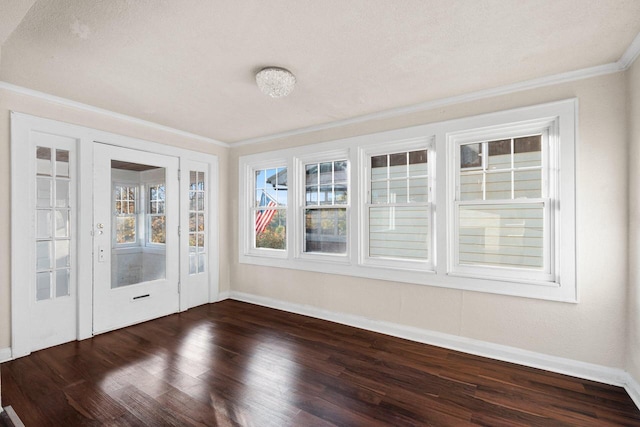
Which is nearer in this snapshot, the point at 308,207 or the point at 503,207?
the point at 503,207

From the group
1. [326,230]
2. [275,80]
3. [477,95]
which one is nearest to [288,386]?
[326,230]

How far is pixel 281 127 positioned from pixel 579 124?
10.2 feet

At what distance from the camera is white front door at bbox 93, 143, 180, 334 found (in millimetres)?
3473

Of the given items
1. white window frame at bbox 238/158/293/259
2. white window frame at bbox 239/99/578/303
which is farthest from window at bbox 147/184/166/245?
white window frame at bbox 239/99/578/303

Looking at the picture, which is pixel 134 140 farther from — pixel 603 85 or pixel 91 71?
pixel 603 85

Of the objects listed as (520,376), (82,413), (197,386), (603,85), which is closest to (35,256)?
(82,413)

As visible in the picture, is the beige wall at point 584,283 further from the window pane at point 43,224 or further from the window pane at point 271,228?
the window pane at point 43,224

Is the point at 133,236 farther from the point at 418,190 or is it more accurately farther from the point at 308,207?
the point at 418,190

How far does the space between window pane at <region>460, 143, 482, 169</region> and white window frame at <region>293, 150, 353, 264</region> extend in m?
1.25

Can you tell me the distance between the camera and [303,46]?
7.13ft

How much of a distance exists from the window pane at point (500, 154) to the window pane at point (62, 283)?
4.44 metres

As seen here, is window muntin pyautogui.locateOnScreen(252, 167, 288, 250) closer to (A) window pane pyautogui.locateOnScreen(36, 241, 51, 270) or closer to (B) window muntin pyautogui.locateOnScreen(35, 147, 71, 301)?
(B) window muntin pyautogui.locateOnScreen(35, 147, 71, 301)

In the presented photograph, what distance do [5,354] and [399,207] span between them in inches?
159

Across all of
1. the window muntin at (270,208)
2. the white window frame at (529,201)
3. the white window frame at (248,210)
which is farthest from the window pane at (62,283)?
the white window frame at (529,201)
